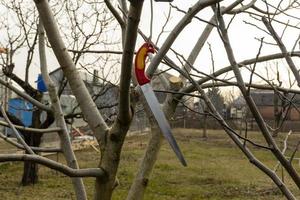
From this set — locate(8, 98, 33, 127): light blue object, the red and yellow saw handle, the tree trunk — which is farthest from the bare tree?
the tree trunk

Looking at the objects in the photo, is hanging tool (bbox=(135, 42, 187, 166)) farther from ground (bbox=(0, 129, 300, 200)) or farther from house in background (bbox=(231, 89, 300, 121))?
ground (bbox=(0, 129, 300, 200))

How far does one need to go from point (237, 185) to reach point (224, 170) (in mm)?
2165

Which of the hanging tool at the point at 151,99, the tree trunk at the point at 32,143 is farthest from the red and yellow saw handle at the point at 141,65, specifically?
the tree trunk at the point at 32,143

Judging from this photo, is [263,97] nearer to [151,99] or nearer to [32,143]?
[32,143]

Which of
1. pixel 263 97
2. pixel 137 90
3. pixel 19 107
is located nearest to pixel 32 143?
pixel 19 107

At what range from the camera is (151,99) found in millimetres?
1002

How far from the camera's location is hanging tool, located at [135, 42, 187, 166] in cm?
99

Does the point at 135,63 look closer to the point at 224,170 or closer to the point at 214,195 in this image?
the point at 214,195

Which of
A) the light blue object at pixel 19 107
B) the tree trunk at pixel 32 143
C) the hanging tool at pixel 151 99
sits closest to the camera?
the hanging tool at pixel 151 99

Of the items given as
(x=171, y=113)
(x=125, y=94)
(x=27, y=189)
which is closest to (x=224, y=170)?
(x=27, y=189)

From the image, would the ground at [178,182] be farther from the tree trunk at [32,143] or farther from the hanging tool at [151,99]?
the hanging tool at [151,99]

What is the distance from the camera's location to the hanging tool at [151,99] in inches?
38.9

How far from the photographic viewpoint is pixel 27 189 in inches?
367

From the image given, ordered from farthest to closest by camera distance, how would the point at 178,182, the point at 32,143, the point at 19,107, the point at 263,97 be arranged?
the point at 19,107 → the point at 178,182 → the point at 32,143 → the point at 263,97
